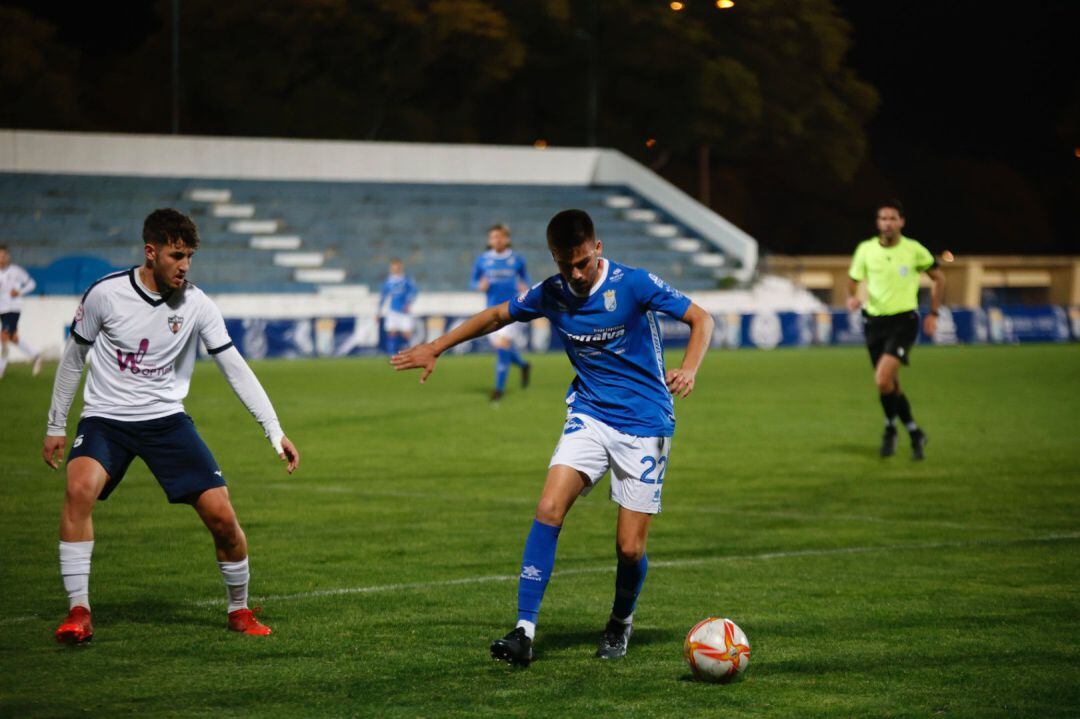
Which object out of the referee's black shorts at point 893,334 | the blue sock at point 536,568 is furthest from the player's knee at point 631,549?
the referee's black shorts at point 893,334

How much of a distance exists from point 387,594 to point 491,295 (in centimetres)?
1313

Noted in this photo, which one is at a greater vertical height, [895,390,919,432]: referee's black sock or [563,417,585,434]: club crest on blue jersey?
[563,417,585,434]: club crest on blue jersey

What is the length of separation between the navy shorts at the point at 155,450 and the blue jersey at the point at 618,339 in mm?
1644

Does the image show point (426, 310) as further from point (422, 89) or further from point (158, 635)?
point (158, 635)

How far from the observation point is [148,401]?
6941 mm

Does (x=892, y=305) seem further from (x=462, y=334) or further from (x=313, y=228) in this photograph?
(x=313, y=228)

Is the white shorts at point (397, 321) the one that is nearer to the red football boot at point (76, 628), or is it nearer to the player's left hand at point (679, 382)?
the red football boot at point (76, 628)

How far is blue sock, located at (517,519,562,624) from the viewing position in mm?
6520

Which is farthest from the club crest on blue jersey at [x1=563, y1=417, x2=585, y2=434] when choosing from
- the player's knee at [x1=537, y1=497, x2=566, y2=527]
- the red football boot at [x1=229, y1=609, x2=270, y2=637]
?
the red football boot at [x1=229, y1=609, x2=270, y2=637]

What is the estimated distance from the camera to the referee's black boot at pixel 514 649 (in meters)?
6.32

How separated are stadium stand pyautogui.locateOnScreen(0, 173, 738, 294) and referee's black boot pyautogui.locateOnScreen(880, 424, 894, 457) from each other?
22.3 meters

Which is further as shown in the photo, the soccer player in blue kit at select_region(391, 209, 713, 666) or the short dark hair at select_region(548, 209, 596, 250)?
the soccer player in blue kit at select_region(391, 209, 713, 666)

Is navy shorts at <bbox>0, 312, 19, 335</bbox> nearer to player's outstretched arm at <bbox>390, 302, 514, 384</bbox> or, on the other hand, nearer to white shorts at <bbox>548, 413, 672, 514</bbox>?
player's outstretched arm at <bbox>390, 302, 514, 384</bbox>

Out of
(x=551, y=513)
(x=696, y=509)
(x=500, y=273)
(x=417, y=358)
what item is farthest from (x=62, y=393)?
(x=500, y=273)
